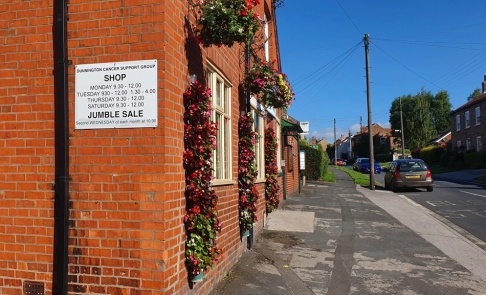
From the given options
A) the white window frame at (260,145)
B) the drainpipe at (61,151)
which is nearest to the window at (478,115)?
the white window frame at (260,145)

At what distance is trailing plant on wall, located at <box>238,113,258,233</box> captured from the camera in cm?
684

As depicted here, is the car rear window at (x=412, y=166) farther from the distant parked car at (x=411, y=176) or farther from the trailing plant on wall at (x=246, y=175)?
the trailing plant on wall at (x=246, y=175)

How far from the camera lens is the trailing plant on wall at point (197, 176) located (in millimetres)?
4312

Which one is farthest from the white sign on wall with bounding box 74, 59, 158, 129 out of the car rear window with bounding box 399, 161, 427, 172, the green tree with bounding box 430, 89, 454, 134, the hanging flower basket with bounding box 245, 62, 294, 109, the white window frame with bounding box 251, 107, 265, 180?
the green tree with bounding box 430, 89, 454, 134

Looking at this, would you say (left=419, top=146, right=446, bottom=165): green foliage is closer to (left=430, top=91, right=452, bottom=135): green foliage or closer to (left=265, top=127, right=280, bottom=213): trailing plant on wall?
(left=430, top=91, right=452, bottom=135): green foliage

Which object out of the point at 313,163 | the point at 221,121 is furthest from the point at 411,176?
the point at 221,121

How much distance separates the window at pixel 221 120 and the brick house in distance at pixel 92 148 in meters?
1.33

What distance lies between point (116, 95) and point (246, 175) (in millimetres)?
3380

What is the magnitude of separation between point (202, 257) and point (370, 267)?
3509 millimetres

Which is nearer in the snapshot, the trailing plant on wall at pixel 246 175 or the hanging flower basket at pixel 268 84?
the trailing plant on wall at pixel 246 175

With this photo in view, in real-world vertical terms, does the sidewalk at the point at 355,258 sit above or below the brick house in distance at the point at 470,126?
below

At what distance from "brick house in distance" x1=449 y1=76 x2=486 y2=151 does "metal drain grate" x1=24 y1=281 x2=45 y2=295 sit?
43.6 m

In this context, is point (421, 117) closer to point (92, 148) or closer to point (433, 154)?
point (433, 154)

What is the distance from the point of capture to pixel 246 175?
6934mm
